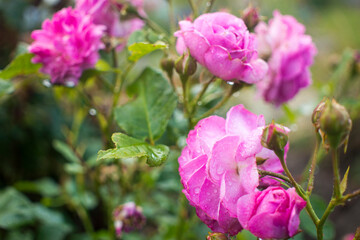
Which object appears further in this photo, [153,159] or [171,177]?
[171,177]

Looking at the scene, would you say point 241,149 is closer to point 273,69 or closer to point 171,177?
point 273,69

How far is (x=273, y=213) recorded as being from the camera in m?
0.35

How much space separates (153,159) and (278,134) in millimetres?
158

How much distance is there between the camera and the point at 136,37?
577 mm

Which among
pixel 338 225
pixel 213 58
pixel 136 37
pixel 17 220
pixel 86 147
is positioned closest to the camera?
pixel 213 58

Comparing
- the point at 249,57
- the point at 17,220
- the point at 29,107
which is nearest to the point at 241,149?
the point at 249,57

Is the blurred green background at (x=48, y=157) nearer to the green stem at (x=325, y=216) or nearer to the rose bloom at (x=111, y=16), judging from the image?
the rose bloom at (x=111, y=16)

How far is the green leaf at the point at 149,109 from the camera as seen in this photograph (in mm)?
557

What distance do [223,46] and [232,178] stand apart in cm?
18

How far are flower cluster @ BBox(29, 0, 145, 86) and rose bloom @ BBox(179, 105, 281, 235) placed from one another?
10.4 inches

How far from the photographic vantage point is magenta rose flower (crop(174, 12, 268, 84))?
1.54 feet

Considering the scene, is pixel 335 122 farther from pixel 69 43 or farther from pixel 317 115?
pixel 69 43

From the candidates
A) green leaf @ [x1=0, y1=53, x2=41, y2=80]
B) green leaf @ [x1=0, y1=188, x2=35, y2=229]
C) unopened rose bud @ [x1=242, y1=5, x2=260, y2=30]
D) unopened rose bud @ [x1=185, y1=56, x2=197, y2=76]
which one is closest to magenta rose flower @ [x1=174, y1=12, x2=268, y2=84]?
unopened rose bud @ [x1=185, y1=56, x2=197, y2=76]

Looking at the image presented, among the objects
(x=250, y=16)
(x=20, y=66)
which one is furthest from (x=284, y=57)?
(x=20, y=66)
